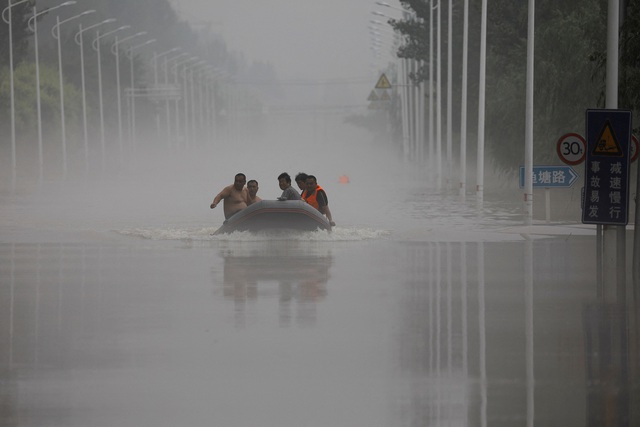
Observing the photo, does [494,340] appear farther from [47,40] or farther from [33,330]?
[47,40]

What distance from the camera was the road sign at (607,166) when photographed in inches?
967

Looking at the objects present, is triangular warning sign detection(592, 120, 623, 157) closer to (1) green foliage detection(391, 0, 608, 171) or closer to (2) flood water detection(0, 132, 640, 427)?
(2) flood water detection(0, 132, 640, 427)

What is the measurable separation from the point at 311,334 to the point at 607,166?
30.5ft

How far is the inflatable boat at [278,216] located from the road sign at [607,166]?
920cm

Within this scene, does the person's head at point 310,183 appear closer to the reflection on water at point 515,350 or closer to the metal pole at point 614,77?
the reflection on water at point 515,350

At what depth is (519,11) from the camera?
7662 cm

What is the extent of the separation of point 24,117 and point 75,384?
98.3 metres

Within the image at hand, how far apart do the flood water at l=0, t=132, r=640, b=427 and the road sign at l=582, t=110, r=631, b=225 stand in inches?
45.0

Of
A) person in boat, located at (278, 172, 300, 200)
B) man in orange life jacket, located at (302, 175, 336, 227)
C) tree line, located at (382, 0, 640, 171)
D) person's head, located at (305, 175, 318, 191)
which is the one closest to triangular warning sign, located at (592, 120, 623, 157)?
tree line, located at (382, 0, 640, 171)

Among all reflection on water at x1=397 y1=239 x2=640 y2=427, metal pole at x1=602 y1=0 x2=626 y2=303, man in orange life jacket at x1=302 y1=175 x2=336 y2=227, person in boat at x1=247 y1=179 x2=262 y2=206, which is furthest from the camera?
man in orange life jacket at x1=302 y1=175 x2=336 y2=227

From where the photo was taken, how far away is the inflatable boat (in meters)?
33.3

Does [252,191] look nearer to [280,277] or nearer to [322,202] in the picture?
[322,202]

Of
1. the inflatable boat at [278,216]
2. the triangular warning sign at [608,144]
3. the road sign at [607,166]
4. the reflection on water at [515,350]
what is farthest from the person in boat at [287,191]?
the triangular warning sign at [608,144]

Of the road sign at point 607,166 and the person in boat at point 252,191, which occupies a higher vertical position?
the road sign at point 607,166
